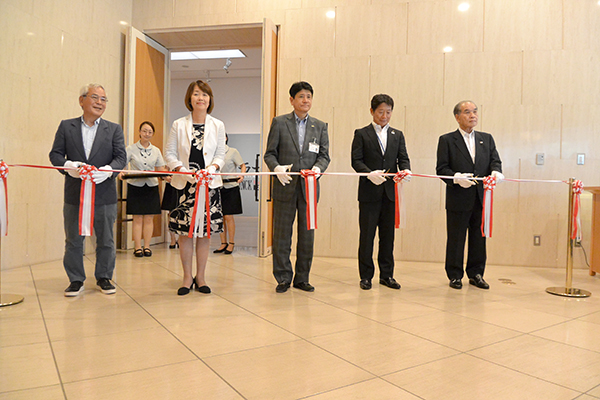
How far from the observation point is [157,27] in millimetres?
5984

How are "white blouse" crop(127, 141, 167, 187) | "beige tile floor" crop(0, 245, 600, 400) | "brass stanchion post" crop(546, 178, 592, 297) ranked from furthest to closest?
"white blouse" crop(127, 141, 167, 187) → "brass stanchion post" crop(546, 178, 592, 297) → "beige tile floor" crop(0, 245, 600, 400)

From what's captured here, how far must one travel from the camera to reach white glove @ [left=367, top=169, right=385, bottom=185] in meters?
3.53

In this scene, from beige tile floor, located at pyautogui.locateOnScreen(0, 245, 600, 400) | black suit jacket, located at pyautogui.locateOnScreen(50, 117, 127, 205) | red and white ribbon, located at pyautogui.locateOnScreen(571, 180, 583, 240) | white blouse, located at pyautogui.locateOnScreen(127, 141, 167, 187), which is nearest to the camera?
beige tile floor, located at pyautogui.locateOnScreen(0, 245, 600, 400)

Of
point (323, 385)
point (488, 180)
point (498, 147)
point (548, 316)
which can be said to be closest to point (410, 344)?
point (323, 385)

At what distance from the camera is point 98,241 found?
350 cm

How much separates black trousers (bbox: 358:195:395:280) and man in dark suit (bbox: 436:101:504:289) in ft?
1.84

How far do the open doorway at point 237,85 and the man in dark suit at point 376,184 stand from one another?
1.92 meters

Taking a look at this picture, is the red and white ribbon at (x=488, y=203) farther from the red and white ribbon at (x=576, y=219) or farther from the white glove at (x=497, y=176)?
the red and white ribbon at (x=576, y=219)

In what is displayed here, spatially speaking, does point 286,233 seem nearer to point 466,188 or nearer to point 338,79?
point 466,188

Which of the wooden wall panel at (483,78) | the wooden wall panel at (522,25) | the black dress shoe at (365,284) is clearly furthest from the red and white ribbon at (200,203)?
the wooden wall panel at (522,25)

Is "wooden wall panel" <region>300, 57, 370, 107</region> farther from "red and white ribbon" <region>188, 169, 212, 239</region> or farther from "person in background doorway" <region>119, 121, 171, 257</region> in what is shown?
"red and white ribbon" <region>188, 169, 212, 239</region>

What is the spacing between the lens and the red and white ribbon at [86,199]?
123 inches

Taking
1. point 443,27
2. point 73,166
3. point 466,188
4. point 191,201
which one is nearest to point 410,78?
point 443,27

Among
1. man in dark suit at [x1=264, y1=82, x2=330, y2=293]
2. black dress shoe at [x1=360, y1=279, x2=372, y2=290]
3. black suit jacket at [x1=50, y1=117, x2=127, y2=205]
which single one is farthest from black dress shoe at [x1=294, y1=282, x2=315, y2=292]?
black suit jacket at [x1=50, y1=117, x2=127, y2=205]
